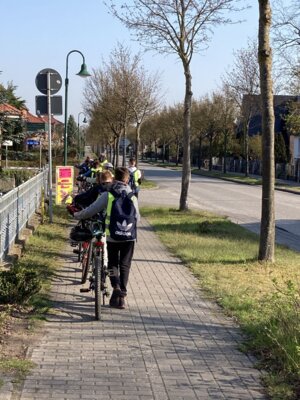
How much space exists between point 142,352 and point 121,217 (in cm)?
198

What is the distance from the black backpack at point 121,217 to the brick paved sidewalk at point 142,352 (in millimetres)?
870

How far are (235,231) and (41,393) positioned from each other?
1128cm

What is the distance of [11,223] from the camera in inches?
384

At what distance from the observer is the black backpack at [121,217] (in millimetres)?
6902

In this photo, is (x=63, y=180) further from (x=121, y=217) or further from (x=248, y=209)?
(x=121, y=217)

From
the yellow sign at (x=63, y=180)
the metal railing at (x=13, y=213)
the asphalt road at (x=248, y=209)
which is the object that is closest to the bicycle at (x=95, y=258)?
the metal railing at (x=13, y=213)

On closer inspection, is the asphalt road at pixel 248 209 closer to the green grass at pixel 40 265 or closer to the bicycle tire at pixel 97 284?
the green grass at pixel 40 265

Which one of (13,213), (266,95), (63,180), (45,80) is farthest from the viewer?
(63,180)

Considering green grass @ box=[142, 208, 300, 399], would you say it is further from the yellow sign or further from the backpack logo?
the yellow sign

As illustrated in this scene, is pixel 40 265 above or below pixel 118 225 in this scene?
below

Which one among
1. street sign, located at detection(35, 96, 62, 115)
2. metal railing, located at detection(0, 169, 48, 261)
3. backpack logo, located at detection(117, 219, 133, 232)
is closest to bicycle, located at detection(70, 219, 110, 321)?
backpack logo, located at detection(117, 219, 133, 232)

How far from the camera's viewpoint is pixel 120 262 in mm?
7121

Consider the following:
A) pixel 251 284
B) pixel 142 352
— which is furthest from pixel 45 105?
pixel 142 352

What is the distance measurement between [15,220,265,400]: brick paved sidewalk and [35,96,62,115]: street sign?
23.1ft
